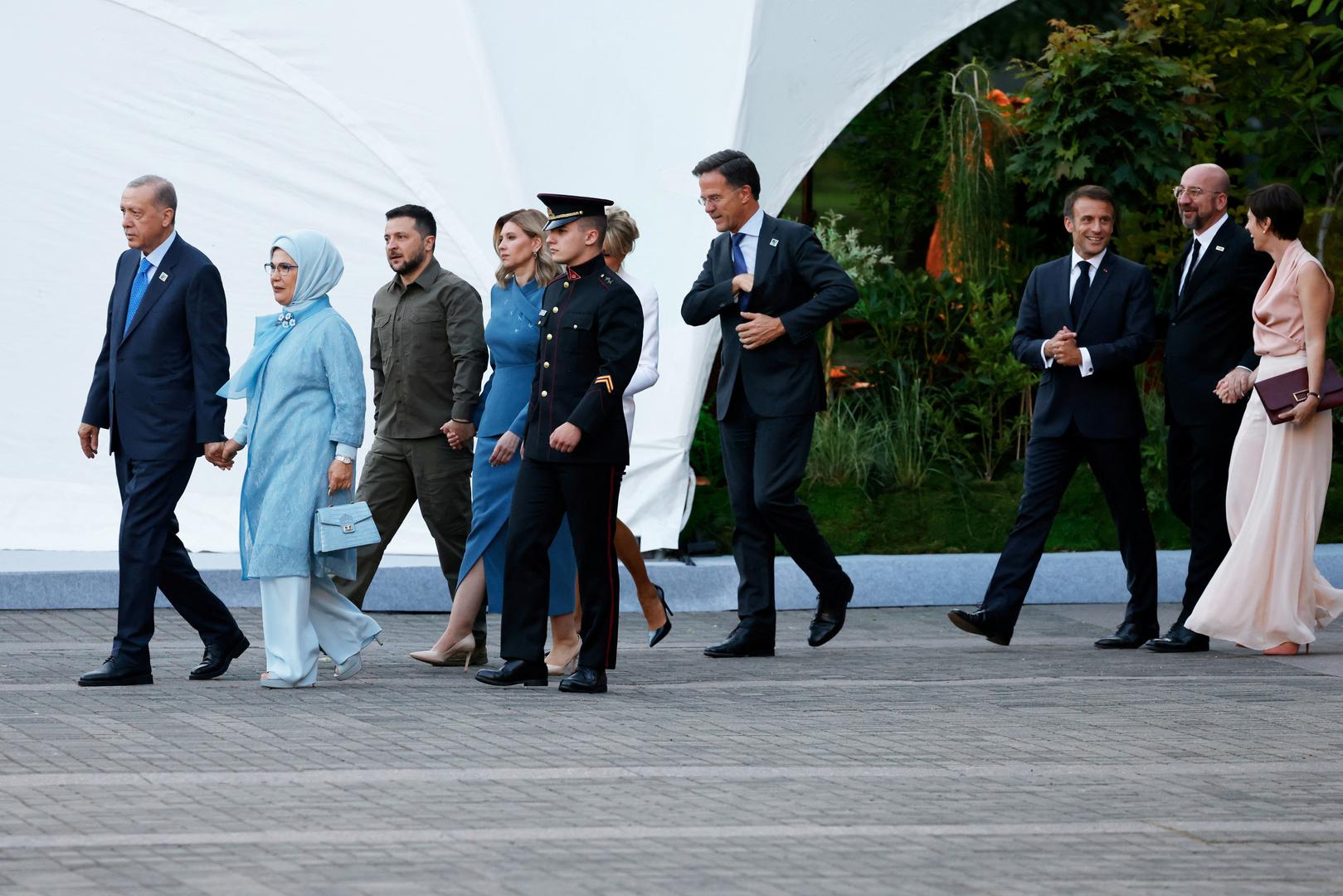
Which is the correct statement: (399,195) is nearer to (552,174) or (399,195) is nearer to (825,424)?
(552,174)

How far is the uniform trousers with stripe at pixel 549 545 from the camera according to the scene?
24.3 feet

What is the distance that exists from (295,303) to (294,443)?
1.75ft

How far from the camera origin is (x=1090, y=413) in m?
8.83

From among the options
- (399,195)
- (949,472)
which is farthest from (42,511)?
(949,472)

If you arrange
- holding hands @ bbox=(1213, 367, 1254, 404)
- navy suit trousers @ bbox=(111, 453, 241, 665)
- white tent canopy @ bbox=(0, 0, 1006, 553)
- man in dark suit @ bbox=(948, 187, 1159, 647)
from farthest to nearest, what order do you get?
1. white tent canopy @ bbox=(0, 0, 1006, 553)
2. man in dark suit @ bbox=(948, 187, 1159, 647)
3. holding hands @ bbox=(1213, 367, 1254, 404)
4. navy suit trousers @ bbox=(111, 453, 241, 665)

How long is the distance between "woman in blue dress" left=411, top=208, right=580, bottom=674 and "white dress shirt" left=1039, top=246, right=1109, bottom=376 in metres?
2.31

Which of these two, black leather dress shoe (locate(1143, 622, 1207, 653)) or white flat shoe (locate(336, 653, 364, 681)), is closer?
white flat shoe (locate(336, 653, 364, 681))

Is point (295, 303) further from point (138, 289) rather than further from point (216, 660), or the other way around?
point (216, 660)

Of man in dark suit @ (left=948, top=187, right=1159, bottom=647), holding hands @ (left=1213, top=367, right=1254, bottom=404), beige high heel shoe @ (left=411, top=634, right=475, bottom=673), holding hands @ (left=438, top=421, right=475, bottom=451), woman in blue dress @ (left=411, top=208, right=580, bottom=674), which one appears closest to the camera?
woman in blue dress @ (left=411, top=208, right=580, bottom=674)

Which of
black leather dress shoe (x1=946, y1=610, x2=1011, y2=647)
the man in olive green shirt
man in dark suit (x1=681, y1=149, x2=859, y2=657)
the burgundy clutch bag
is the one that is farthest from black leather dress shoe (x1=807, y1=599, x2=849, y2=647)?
the burgundy clutch bag

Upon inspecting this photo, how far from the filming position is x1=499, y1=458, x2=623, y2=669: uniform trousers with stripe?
7.42 metres

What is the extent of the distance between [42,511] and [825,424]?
4.30 metres

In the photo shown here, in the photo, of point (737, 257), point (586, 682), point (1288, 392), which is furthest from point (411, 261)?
point (1288, 392)

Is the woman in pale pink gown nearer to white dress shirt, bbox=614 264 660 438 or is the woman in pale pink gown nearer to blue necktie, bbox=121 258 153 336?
white dress shirt, bbox=614 264 660 438
